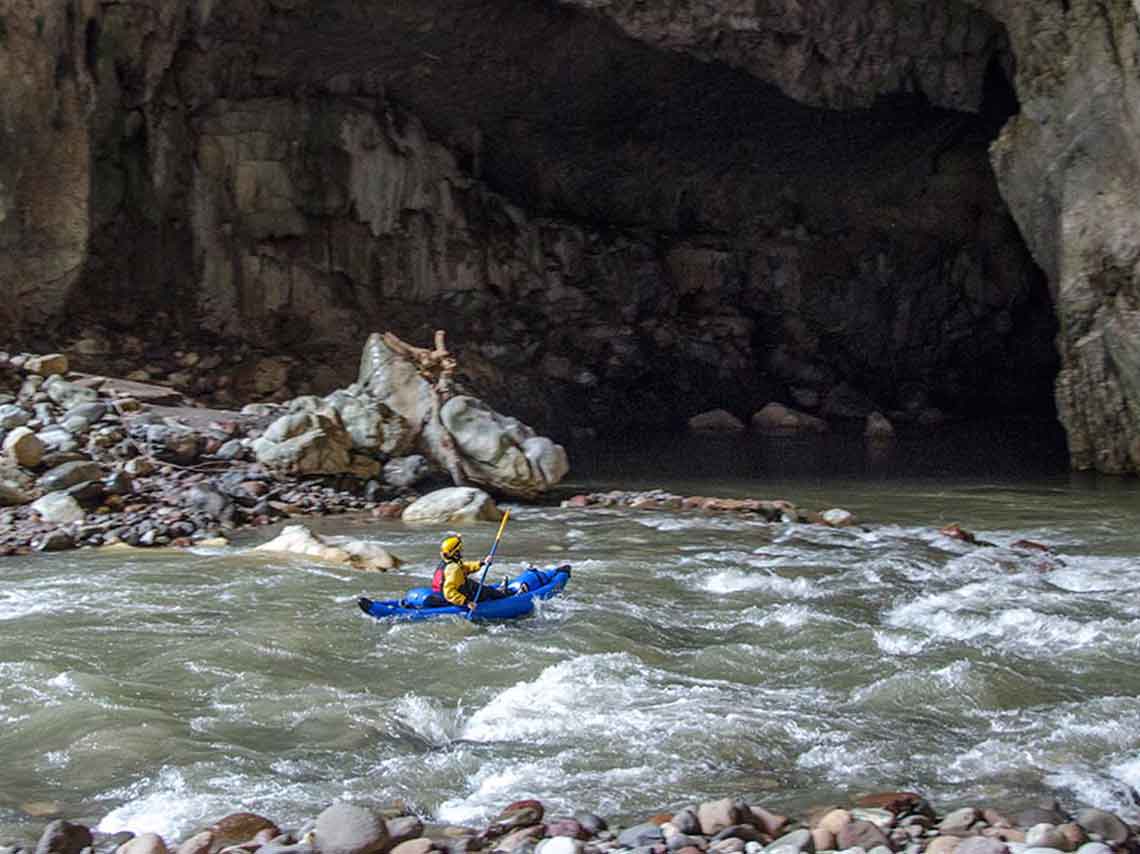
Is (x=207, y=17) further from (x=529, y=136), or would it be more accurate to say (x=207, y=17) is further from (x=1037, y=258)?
(x=1037, y=258)

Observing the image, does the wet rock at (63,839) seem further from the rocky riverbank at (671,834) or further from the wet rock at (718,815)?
the wet rock at (718,815)

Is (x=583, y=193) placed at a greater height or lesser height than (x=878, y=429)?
greater

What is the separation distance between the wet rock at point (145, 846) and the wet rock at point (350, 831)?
0.63 m

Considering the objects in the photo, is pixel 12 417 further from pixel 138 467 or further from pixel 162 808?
pixel 162 808

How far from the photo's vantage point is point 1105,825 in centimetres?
546

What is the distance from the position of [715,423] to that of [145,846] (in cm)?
2185

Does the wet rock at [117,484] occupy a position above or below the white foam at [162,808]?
above

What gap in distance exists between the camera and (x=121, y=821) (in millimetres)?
5750

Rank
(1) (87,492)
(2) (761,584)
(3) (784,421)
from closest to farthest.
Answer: (2) (761,584)
(1) (87,492)
(3) (784,421)

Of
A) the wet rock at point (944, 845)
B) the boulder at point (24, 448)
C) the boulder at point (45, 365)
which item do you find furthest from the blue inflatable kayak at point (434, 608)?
the boulder at point (45, 365)

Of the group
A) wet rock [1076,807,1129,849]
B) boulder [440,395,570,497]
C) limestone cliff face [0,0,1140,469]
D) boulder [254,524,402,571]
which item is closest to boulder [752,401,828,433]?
limestone cliff face [0,0,1140,469]

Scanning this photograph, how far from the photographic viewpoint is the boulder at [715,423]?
26.5 m

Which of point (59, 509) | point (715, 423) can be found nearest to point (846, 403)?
point (715, 423)

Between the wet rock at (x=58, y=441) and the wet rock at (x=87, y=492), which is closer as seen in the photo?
the wet rock at (x=87, y=492)
